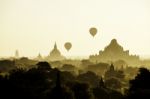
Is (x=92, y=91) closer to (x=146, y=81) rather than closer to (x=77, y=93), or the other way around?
(x=77, y=93)

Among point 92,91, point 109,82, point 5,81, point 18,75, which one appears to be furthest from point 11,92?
point 109,82

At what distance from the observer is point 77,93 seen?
77438 mm

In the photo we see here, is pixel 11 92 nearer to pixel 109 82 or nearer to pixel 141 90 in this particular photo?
pixel 141 90

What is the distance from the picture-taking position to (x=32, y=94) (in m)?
64.6

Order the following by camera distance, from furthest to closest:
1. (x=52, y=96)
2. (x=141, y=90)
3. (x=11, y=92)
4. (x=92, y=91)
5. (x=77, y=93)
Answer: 1. (x=92, y=91)
2. (x=77, y=93)
3. (x=11, y=92)
4. (x=52, y=96)
5. (x=141, y=90)

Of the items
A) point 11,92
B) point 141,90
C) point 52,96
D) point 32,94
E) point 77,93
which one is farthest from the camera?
point 77,93

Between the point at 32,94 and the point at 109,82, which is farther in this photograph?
the point at 109,82

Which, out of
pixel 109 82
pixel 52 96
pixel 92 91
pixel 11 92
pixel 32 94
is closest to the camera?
pixel 52 96

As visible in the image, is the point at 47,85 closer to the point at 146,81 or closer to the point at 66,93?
the point at 66,93

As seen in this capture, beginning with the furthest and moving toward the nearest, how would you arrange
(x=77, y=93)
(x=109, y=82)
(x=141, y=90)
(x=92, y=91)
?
(x=109, y=82) → (x=92, y=91) → (x=77, y=93) → (x=141, y=90)

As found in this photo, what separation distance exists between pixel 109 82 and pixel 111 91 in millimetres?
27275

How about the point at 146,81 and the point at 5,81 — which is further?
the point at 5,81

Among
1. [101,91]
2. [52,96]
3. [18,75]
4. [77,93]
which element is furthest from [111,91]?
[52,96]

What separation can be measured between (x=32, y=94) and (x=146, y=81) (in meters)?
21.4
